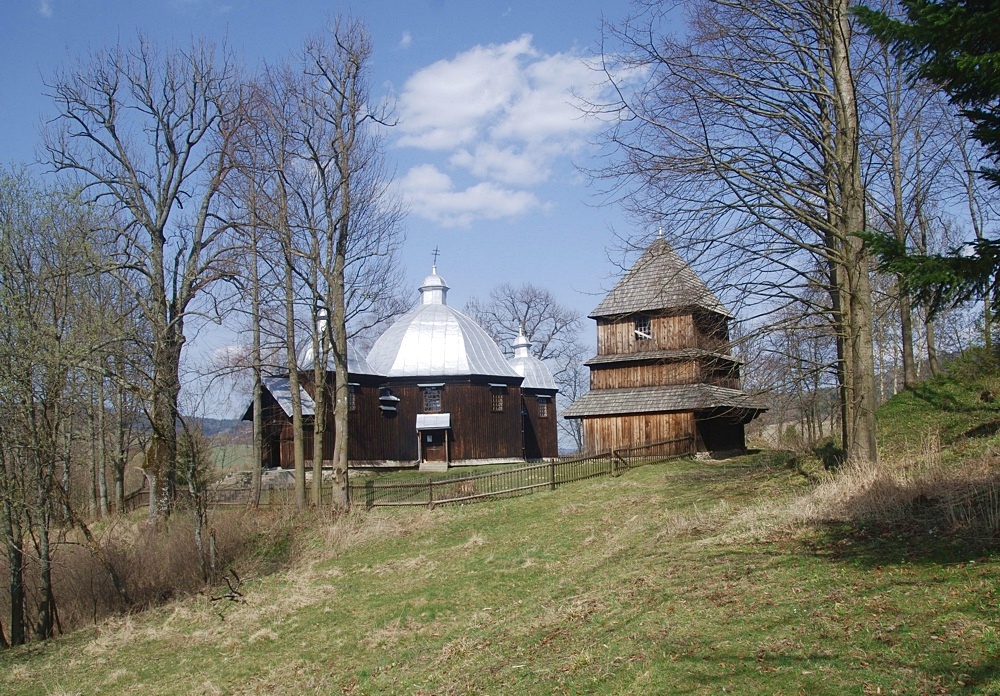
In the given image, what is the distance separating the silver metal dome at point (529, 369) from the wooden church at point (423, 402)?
557 centimetres

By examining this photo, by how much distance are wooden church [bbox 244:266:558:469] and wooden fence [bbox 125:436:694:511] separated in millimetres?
8381

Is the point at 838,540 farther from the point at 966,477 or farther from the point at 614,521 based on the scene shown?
the point at 614,521

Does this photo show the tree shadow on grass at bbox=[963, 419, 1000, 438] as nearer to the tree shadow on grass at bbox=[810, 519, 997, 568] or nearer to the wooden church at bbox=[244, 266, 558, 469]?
the tree shadow on grass at bbox=[810, 519, 997, 568]

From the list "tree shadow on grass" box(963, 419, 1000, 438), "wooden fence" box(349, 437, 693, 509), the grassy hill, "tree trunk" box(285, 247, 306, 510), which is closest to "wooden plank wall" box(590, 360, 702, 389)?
"wooden fence" box(349, 437, 693, 509)

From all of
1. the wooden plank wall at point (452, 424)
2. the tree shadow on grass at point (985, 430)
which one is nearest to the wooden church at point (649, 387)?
the wooden plank wall at point (452, 424)

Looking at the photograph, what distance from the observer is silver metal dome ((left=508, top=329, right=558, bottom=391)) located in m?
47.3

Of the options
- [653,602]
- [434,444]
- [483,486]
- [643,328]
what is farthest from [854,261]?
[434,444]

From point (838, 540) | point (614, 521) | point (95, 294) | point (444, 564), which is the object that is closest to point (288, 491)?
point (95, 294)

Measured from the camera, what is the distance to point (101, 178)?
84.0ft

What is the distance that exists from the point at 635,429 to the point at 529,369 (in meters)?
18.1

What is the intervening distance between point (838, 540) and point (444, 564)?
28.9 feet

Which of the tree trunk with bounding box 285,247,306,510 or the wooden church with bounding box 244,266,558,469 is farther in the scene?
the wooden church with bounding box 244,266,558,469

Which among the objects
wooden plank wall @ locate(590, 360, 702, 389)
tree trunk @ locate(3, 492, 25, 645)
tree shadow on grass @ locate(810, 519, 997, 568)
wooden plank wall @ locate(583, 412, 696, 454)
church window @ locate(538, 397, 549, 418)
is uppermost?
wooden plank wall @ locate(590, 360, 702, 389)

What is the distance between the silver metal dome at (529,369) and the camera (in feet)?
155
